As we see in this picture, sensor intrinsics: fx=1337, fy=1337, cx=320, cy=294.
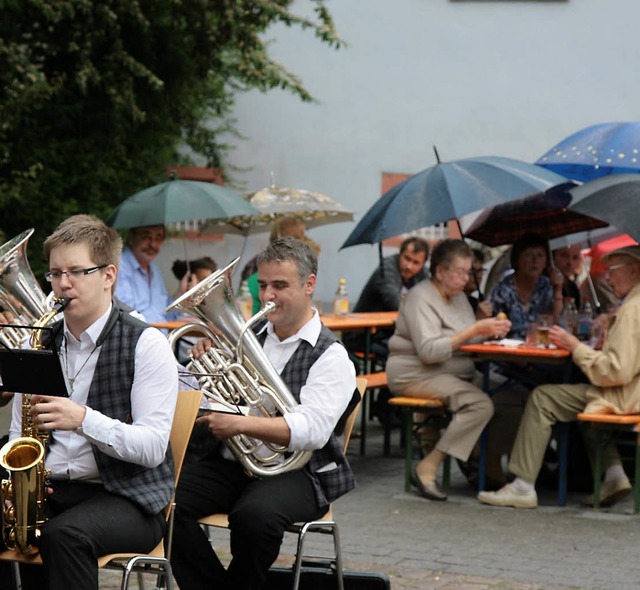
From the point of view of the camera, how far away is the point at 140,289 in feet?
30.9

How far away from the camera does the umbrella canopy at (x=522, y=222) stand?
9.97 m

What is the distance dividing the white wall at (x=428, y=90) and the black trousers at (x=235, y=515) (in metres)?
13.2

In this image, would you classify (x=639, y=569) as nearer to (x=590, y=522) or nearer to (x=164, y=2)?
(x=590, y=522)

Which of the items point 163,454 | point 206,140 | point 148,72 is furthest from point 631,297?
point 206,140

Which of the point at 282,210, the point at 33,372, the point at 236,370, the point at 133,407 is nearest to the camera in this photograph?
the point at 33,372

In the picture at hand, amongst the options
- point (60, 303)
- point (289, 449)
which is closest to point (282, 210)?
point (289, 449)

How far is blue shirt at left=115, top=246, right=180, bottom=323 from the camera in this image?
9.27 metres

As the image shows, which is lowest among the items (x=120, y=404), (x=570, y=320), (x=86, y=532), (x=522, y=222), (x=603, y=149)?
(x=86, y=532)

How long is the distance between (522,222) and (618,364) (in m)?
2.62

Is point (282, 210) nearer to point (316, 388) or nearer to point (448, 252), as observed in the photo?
point (448, 252)

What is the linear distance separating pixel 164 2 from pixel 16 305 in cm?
855

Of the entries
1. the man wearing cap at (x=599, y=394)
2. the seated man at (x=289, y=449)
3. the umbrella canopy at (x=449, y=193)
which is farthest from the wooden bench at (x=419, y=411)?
the seated man at (x=289, y=449)

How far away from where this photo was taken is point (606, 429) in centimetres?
789

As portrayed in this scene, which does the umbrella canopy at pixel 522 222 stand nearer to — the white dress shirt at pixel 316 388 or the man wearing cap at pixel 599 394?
the man wearing cap at pixel 599 394
